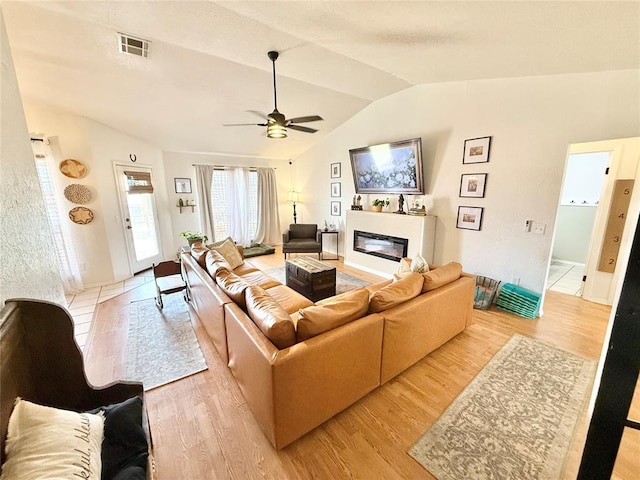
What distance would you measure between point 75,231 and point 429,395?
5170 mm

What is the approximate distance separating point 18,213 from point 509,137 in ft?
14.7

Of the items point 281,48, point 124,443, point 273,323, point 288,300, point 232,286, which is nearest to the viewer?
point 124,443

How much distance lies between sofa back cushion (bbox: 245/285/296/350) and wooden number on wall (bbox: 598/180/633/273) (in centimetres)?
434

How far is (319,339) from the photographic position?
63.3 inches

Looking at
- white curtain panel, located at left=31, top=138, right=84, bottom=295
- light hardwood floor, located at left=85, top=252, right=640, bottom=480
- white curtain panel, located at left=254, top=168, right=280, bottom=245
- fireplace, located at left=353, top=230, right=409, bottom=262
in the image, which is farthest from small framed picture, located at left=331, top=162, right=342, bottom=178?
white curtain panel, located at left=31, top=138, right=84, bottom=295

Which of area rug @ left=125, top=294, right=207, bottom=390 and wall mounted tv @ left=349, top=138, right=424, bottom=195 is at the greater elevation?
wall mounted tv @ left=349, top=138, right=424, bottom=195

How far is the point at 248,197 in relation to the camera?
6.68 meters

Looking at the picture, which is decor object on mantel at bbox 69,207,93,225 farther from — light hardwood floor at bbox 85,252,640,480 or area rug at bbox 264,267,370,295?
area rug at bbox 264,267,370,295

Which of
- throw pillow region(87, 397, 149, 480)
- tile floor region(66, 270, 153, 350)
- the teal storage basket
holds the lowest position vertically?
tile floor region(66, 270, 153, 350)

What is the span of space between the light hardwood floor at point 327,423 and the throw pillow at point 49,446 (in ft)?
2.24

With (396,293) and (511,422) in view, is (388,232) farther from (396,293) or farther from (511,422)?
(511,422)

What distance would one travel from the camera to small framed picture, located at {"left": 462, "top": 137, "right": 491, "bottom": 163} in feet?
11.2

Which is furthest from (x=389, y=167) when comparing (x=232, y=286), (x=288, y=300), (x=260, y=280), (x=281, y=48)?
(x=232, y=286)

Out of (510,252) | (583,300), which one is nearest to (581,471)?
(510,252)
